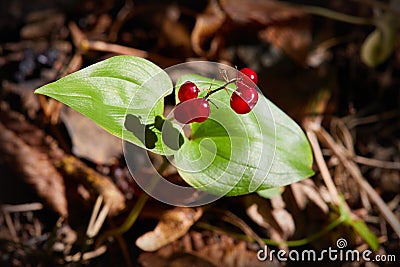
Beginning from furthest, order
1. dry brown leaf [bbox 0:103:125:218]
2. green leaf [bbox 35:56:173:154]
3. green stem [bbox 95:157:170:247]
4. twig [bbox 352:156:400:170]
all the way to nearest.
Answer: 1. twig [bbox 352:156:400:170]
2. dry brown leaf [bbox 0:103:125:218]
3. green stem [bbox 95:157:170:247]
4. green leaf [bbox 35:56:173:154]

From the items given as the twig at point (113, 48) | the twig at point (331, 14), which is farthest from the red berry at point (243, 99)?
the twig at point (331, 14)

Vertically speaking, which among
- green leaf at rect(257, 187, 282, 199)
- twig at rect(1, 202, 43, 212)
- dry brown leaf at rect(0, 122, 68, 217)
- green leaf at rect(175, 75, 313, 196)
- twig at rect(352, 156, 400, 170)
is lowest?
twig at rect(1, 202, 43, 212)

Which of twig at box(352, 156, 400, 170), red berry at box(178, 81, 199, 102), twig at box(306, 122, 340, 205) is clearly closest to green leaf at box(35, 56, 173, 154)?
red berry at box(178, 81, 199, 102)

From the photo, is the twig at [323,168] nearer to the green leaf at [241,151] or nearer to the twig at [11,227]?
the green leaf at [241,151]

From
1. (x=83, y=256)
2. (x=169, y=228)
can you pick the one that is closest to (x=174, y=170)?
(x=169, y=228)

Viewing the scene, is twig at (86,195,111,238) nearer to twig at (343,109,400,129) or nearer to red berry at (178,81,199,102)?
red berry at (178,81,199,102)

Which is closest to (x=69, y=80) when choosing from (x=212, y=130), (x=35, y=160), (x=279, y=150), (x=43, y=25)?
(x=212, y=130)

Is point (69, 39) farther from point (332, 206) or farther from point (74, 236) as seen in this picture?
point (332, 206)
